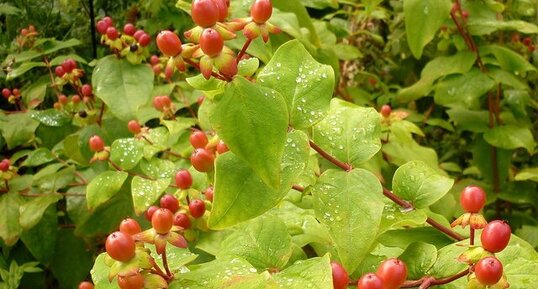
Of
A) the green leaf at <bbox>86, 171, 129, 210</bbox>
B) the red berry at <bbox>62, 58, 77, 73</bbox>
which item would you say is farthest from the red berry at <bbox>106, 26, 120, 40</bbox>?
the green leaf at <bbox>86, 171, 129, 210</bbox>

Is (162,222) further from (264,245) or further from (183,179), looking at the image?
(183,179)

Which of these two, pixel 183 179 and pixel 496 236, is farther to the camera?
pixel 183 179

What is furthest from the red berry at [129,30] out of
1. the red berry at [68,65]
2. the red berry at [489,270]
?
the red berry at [489,270]

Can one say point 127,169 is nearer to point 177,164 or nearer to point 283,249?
point 177,164

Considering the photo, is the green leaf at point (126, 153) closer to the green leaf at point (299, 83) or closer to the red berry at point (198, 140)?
the red berry at point (198, 140)

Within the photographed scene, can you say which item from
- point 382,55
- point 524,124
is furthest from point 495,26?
point 382,55

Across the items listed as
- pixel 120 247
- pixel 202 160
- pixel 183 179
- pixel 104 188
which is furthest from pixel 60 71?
pixel 120 247

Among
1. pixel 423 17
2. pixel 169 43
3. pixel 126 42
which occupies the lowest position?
pixel 126 42
